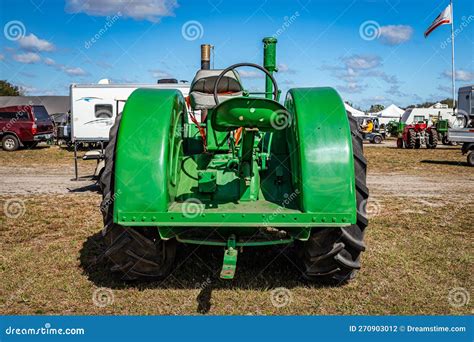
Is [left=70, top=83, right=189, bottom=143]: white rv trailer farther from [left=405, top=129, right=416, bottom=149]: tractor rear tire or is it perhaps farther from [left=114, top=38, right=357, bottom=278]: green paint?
[left=114, top=38, right=357, bottom=278]: green paint

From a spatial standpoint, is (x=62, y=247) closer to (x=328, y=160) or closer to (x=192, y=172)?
(x=192, y=172)

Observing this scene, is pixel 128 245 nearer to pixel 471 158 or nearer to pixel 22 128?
pixel 471 158

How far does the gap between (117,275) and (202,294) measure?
2.55 feet

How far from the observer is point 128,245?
12.6 ft

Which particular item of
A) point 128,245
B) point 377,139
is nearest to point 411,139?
point 377,139

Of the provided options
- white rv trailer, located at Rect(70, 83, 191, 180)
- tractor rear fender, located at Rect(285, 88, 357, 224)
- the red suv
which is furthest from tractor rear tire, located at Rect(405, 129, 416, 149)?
tractor rear fender, located at Rect(285, 88, 357, 224)

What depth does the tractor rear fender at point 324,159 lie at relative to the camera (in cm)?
361

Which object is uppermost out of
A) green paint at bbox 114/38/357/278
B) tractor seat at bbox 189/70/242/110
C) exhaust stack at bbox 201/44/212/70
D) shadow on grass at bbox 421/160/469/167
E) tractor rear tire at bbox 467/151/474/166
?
exhaust stack at bbox 201/44/212/70

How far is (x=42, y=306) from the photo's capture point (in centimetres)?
385

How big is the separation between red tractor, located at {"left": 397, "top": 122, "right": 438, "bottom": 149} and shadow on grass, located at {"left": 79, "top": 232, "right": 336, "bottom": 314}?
2247 centimetres

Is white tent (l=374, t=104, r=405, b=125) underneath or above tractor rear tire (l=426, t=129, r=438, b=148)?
above

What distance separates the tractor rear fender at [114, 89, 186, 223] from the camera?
3576mm

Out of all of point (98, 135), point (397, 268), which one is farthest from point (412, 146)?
point (397, 268)

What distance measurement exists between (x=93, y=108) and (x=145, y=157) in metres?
19.1
